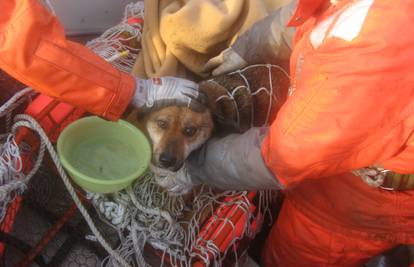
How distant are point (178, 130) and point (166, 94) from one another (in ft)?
0.56

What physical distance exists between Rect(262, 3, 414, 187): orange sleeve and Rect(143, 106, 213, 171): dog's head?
0.49m

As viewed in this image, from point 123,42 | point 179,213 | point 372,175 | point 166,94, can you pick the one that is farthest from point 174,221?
point 123,42

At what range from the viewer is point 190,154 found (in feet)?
4.77

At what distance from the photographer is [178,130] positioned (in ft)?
4.85

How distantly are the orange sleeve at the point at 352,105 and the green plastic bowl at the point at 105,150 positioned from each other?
465mm

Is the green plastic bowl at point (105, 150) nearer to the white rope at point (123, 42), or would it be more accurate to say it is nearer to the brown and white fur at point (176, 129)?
the brown and white fur at point (176, 129)

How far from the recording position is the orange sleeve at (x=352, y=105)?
0.77 meters

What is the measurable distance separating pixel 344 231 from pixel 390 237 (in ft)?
0.45

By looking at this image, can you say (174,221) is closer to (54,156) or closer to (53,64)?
(54,156)

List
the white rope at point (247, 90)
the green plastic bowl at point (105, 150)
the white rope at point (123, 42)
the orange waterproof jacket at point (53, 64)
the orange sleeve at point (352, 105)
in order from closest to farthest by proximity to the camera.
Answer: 1. the orange sleeve at point (352, 105)
2. the orange waterproof jacket at point (53, 64)
3. the green plastic bowl at point (105, 150)
4. the white rope at point (247, 90)
5. the white rope at point (123, 42)

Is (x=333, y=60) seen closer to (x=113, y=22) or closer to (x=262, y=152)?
(x=262, y=152)

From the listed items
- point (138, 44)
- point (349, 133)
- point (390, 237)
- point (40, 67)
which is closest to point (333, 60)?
point (349, 133)

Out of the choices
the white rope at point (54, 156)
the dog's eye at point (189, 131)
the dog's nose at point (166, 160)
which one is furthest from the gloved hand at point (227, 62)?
the white rope at point (54, 156)

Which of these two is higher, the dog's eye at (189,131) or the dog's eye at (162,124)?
the dog's eye at (162,124)
